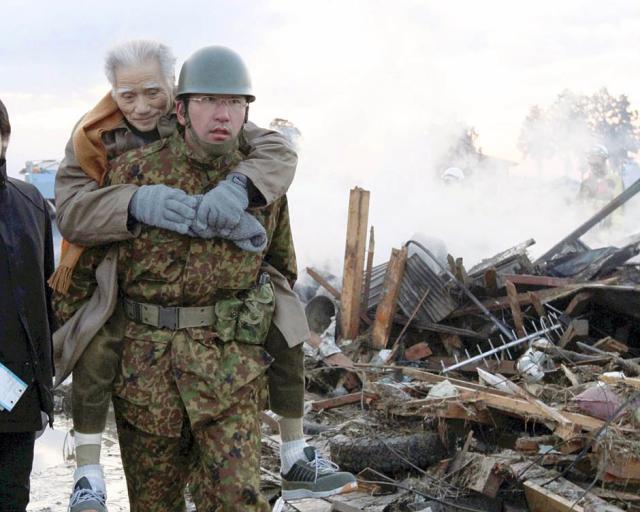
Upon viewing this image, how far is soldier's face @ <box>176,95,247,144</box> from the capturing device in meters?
3.48

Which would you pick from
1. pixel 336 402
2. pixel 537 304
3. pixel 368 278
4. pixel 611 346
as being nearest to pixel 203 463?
pixel 336 402

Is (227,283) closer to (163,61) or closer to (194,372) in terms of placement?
(194,372)

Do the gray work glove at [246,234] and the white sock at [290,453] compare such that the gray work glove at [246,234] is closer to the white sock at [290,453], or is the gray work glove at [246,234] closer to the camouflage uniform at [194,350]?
the camouflage uniform at [194,350]

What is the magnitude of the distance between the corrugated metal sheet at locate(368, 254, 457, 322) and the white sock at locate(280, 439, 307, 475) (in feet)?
21.3

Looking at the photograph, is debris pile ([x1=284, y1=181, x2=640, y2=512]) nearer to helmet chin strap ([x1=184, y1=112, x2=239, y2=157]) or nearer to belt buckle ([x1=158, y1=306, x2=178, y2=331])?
belt buckle ([x1=158, y1=306, x2=178, y2=331])

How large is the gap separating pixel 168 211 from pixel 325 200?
14.9 metres

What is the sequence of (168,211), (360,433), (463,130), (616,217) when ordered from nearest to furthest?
(168,211) < (360,433) < (616,217) < (463,130)

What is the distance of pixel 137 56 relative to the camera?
357 centimetres

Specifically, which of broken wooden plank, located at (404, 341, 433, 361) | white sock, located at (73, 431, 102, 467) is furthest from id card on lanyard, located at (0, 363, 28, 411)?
broken wooden plank, located at (404, 341, 433, 361)

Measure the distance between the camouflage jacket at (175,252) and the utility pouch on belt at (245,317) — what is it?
71mm

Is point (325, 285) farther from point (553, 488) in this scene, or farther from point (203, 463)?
point (203, 463)

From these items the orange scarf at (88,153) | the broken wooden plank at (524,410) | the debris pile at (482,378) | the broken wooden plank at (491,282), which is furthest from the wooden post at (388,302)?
the orange scarf at (88,153)

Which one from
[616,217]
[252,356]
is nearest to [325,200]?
[616,217]

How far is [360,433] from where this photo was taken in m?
6.91
